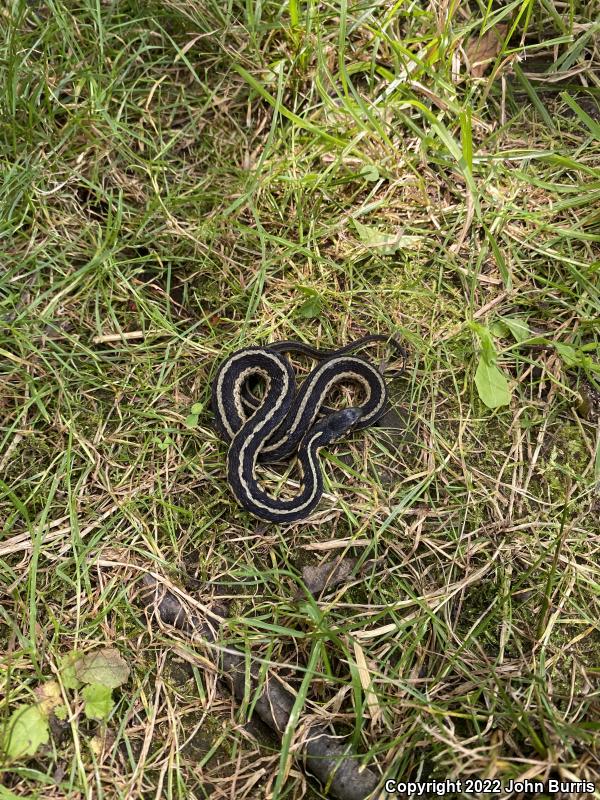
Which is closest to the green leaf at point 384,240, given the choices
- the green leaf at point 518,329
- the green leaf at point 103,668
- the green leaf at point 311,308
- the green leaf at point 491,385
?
the green leaf at point 311,308

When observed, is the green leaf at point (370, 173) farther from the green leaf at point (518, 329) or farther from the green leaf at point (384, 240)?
the green leaf at point (518, 329)

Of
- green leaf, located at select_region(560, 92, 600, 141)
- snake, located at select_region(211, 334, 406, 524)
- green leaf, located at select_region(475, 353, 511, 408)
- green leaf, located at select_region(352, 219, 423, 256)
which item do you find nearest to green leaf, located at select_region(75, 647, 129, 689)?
snake, located at select_region(211, 334, 406, 524)

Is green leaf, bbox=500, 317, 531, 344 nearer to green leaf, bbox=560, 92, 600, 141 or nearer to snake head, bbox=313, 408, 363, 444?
snake head, bbox=313, 408, 363, 444

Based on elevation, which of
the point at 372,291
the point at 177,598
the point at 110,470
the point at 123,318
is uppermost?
the point at 372,291

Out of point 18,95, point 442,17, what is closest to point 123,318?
point 18,95

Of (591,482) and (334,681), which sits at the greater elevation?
(591,482)

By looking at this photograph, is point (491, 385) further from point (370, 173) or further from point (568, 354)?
point (370, 173)

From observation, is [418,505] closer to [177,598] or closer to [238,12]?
[177,598]
